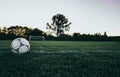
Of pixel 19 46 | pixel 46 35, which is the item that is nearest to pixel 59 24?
pixel 46 35

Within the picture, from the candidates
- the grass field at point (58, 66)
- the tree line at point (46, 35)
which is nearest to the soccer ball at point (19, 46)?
the grass field at point (58, 66)

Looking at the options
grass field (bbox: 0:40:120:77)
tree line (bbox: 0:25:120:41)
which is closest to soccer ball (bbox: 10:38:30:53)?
grass field (bbox: 0:40:120:77)

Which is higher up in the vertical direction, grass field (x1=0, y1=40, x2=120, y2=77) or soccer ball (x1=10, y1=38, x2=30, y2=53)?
soccer ball (x1=10, y1=38, x2=30, y2=53)

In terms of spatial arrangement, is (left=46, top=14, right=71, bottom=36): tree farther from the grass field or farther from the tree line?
the grass field

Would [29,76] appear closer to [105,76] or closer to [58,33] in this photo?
[105,76]

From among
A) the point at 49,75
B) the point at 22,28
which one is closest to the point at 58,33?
the point at 22,28

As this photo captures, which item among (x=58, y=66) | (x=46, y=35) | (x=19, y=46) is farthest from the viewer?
(x=46, y=35)

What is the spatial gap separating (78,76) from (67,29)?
256 feet

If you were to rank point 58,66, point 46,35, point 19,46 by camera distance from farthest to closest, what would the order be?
point 46,35 → point 19,46 → point 58,66

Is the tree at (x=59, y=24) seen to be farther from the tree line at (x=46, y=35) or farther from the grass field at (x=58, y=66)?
the grass field at (x=58, y=66)

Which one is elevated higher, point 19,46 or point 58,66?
point 19,46

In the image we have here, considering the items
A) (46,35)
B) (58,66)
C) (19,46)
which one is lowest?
(58,66)

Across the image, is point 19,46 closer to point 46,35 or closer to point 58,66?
point 58,66

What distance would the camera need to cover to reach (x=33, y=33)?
77562 mm
